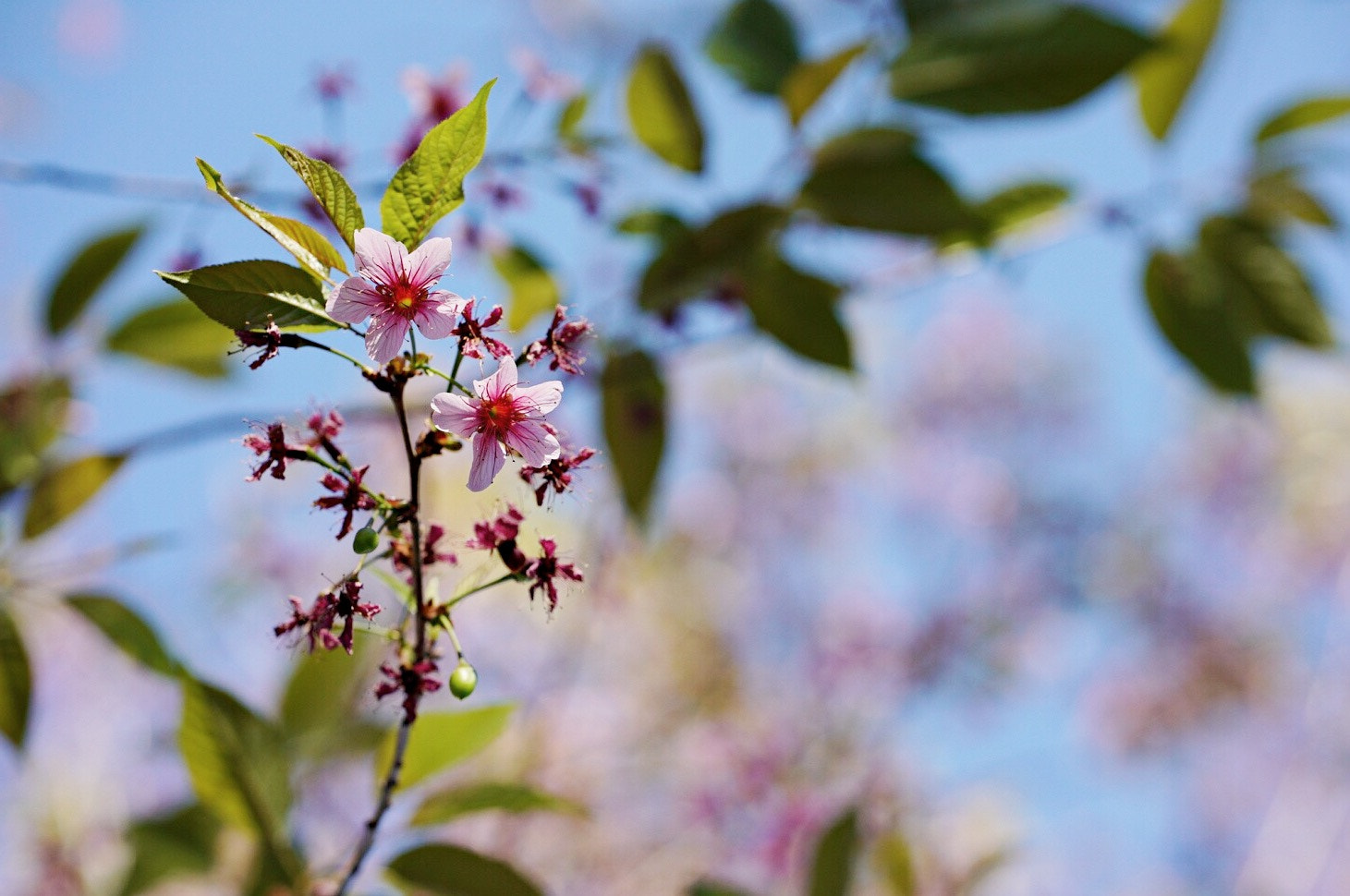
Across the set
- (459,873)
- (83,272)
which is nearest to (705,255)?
(459,873)

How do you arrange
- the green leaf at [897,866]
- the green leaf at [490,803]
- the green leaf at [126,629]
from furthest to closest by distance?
1. the green leaf at [897,866]
2. the green leaf at [126,629]
3. the green leaf at [490,803]

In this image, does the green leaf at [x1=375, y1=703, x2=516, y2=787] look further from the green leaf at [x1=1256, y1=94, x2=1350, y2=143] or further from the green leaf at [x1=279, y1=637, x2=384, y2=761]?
the green leaf at [x1=1256, y1=94, x2=1350, y2=143]

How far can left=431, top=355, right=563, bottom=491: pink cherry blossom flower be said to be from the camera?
551 mm

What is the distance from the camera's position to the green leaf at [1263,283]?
1286mm

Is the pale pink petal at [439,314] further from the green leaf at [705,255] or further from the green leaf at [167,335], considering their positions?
the green leaf at [167,335]

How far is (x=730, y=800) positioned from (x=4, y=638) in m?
2.78

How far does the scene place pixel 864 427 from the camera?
755 cm

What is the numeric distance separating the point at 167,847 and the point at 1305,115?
1.83m

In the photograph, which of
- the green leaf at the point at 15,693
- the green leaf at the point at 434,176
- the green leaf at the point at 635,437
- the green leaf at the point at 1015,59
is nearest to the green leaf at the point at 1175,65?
the green leaf at the point at 1015,59

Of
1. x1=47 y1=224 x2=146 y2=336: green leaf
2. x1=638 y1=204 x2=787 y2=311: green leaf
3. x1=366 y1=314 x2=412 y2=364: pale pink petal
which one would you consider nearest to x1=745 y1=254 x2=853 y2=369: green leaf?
x1=638 y1=204 x2=787 y2=311: green leaf

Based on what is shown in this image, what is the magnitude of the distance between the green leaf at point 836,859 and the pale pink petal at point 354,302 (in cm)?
90

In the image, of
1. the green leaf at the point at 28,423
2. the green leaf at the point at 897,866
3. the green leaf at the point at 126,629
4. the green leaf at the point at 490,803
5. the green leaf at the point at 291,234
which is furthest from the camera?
the green leaf at the point at 897,866

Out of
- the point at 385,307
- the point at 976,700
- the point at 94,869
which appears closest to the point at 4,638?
the point at 385,307

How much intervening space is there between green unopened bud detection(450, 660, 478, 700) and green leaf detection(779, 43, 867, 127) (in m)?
0.82
